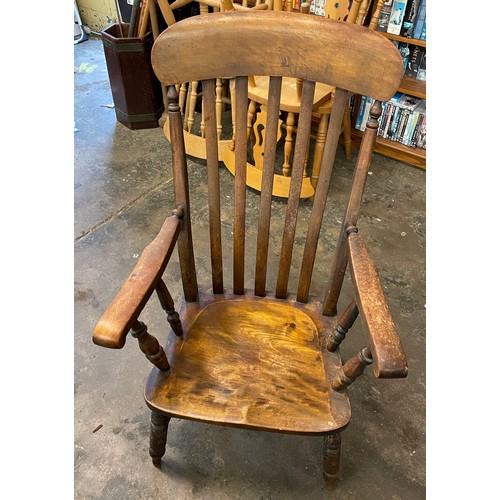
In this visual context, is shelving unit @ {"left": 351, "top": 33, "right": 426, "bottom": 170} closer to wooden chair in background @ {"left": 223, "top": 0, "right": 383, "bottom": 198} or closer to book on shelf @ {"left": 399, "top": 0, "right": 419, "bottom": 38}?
book on shelf @ {"left": 399, "top": 0, "right": 419, "bottom": 38}

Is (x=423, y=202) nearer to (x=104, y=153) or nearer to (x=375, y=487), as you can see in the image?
(x=375, y=487)

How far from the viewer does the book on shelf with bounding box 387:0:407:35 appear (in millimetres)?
2388

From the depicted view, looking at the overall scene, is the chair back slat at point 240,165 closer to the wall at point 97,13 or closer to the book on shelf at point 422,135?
the book on shelf at point 422,135

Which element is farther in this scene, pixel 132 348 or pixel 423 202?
pixel 423 202

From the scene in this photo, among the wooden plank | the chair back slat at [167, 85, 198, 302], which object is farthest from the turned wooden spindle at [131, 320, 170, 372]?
the wooden plank

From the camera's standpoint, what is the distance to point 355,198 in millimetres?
1089

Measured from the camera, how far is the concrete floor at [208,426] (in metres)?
1.41

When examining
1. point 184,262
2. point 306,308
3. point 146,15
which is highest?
point 146,15

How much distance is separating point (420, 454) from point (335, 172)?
1694mm

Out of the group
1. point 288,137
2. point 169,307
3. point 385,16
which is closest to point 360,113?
point 385,16

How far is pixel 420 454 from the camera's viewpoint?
149cm

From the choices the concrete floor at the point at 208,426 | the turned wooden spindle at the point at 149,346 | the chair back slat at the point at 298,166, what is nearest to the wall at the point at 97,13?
the concrete floor at the point at 208,426

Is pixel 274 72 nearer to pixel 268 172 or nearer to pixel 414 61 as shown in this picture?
pixel 268 172

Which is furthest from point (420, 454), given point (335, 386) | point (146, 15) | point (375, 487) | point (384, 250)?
point (146, 15)
